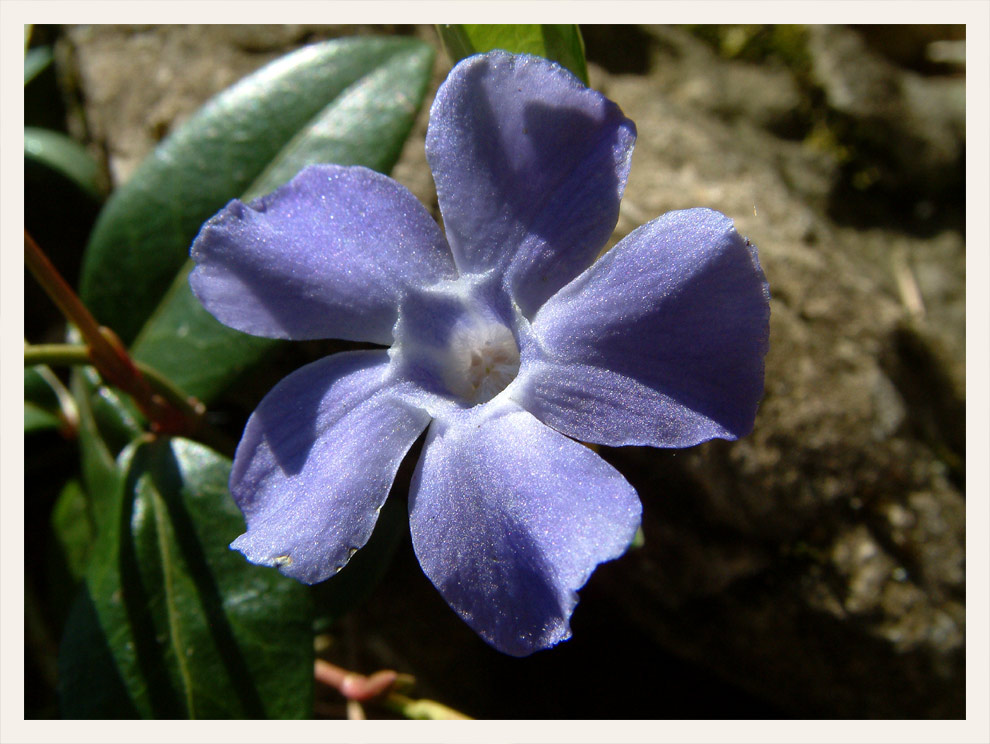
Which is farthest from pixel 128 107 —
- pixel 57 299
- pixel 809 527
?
pixel 809 527

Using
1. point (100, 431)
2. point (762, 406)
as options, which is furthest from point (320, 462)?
point (762, 406)

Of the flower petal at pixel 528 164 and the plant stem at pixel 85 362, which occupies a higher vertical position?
the flower petal at pixel 528 164

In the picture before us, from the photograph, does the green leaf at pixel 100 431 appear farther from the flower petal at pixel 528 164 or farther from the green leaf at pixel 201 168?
the flower petal at pixel 528 164

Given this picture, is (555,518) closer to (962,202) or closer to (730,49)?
(730,49)

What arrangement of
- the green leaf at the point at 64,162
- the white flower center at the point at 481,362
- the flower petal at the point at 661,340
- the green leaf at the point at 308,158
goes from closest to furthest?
the flower petal at the point at 661,340 → the white flower center at the point at 481,362 → the green leaf at the point at 308,158 → the green leaf at the point at 64,162

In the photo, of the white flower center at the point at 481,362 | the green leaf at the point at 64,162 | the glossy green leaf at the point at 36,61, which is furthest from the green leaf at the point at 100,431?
the glossy green leaf at the point at 36,61
